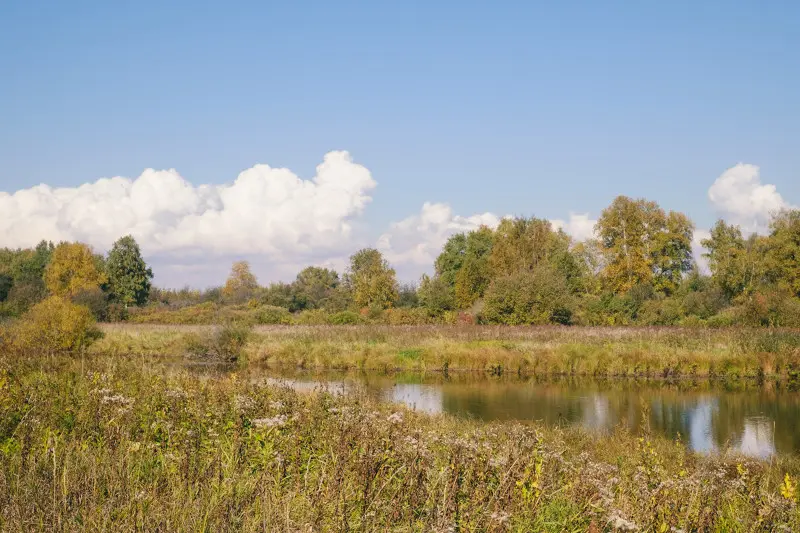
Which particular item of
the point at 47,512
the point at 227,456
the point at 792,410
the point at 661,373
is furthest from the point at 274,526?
the point at 661,373

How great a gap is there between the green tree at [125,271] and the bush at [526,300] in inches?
1702

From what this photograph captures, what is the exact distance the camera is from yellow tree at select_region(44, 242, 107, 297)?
201ft

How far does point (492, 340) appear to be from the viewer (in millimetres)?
29328

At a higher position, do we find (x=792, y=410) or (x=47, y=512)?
(x=47, y=512)

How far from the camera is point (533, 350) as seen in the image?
27.2m

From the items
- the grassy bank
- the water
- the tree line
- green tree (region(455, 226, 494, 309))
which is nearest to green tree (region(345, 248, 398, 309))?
the tree line

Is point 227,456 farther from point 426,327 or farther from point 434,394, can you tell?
point 426,327

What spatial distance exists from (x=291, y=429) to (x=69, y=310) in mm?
25128

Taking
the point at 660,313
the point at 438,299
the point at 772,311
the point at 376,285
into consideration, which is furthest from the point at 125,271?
the point at 772,311

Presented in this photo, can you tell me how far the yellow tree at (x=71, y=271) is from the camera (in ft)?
201

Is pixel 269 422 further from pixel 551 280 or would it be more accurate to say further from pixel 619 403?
pixel 551 280

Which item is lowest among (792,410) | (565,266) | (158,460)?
(792,410)

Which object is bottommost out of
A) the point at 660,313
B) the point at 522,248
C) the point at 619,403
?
the point at 619,403

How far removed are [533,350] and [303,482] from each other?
22.7m
